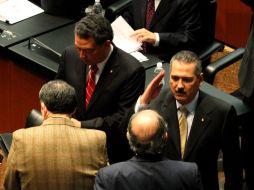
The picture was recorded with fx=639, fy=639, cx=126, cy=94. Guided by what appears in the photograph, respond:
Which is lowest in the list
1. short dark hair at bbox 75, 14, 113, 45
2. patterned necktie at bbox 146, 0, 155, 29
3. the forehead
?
patterned necktie at bbox 146, 0, 155, 29

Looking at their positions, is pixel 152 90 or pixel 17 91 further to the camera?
pixel 17 91

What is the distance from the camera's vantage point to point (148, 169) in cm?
264

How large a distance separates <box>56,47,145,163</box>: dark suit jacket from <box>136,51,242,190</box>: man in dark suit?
0.30 meters

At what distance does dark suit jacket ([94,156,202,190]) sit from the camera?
2625 millimetres

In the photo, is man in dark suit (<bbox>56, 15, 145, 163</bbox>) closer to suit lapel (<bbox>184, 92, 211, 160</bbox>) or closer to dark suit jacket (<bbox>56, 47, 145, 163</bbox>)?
dark suit jacket (<bbox>56, 47, 145, 163</bbox>)

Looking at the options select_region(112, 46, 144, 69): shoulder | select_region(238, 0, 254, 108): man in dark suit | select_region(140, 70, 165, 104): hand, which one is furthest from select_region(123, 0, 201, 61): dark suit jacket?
select_region(140, 70, 165, 104): hand

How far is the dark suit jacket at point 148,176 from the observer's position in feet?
8.61

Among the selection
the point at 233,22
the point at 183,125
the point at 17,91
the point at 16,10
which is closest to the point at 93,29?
the point at 183,125

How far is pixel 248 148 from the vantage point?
4105 millimetres

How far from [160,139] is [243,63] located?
1463 millimetres

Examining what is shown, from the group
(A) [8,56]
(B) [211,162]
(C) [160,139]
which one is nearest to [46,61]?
(A) [8,56]

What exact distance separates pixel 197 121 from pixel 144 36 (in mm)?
1181

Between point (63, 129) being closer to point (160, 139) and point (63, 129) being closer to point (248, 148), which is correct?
point (160, 139)

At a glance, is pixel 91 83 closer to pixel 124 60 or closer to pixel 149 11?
pixel 124 60
